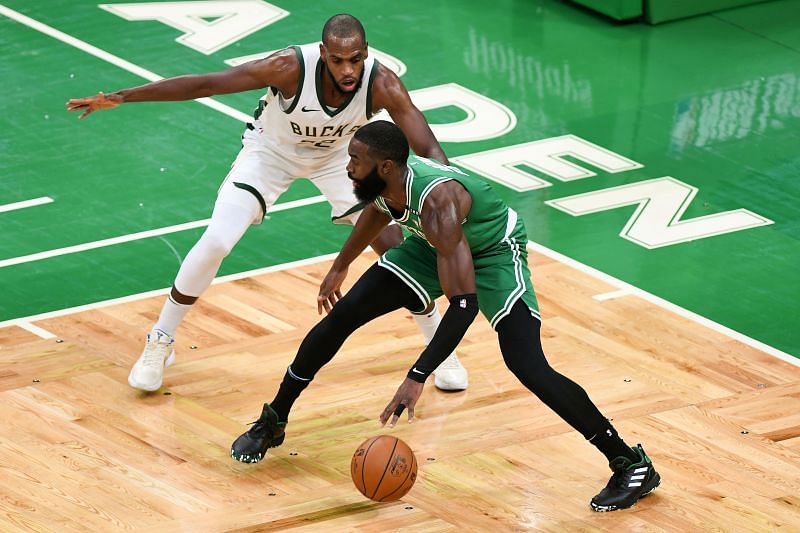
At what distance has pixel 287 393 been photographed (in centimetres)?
787

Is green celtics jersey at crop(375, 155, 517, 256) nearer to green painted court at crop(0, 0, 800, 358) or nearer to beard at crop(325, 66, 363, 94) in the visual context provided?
beard at crop(325, 66, 363, 94)

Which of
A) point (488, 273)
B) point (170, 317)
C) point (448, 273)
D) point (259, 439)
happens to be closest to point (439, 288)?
point (488, 273)

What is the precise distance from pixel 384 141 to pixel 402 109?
1153 mm

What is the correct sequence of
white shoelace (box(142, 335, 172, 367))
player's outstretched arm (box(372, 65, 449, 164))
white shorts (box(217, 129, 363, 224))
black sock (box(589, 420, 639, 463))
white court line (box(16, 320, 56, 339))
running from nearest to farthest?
1. black sock (box(589, 420, 639, 463))
2. player's outstretched arm (box(372, 65, 449, 164))
3. white shorts (box(217, 129, 363, 224))
4. white shoelace (box(142, 335, 172, 367))
5. white court line (box(16, 320, 56, 339))

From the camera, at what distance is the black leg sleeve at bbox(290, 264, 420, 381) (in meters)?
7.71

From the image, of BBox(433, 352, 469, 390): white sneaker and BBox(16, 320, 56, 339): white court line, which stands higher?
BBox(433, 352, 469, 390): white sneaker

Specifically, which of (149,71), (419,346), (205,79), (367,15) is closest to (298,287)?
(419,346)

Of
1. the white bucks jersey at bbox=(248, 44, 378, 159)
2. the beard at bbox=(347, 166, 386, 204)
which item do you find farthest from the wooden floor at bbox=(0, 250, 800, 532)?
the beard at bbox=(347, 166, 386, 204)

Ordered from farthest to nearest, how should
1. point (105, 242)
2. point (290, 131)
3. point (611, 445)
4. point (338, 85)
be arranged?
point (105, 242) < point (290, 131) < point (338, 85) < point (611, 445)

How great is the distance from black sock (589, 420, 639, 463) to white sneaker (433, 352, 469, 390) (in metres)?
1.48

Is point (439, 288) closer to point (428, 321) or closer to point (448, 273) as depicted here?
point (448, 273)

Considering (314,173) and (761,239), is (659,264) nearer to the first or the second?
(761,239)

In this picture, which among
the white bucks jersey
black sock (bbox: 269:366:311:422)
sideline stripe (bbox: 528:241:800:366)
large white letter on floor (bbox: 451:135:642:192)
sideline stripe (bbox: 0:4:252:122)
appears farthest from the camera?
sideline stripe (bbox: 0:4:252:122)

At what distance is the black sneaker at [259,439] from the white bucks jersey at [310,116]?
4.87 ft
